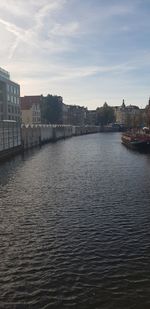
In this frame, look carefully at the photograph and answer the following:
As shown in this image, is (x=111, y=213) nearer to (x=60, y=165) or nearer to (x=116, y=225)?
(x=116, y=225)

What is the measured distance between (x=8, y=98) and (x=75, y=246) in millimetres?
124724

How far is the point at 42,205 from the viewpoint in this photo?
3669cm

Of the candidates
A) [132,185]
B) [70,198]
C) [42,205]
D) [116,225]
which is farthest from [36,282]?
[132,185]

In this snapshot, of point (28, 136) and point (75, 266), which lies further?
point (28, 136)

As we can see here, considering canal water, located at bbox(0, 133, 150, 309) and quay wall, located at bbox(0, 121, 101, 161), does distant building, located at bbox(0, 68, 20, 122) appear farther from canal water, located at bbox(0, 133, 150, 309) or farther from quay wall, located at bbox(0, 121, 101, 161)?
canal water, located at bbox(0, 133, 150, 309)

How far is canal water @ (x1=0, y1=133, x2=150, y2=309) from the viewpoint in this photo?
729 inches

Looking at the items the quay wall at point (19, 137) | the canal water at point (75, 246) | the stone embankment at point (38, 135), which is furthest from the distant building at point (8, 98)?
the canal water at point (75, 246)

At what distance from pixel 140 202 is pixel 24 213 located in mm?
10734

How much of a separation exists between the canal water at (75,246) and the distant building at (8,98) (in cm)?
9575

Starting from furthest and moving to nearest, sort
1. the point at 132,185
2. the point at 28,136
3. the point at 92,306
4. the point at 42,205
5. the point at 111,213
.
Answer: the point at 28,136, the point at 132,185, the point at 42,205, the point at 111,213, the point at 92,306

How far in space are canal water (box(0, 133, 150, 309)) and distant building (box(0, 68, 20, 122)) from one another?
95.8 metres

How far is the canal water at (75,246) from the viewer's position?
18.5m

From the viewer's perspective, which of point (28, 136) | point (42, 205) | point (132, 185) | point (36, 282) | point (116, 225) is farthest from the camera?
point (28, 136)

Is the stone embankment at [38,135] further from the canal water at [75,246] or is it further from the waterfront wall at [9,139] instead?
the canal water at [75,246]
